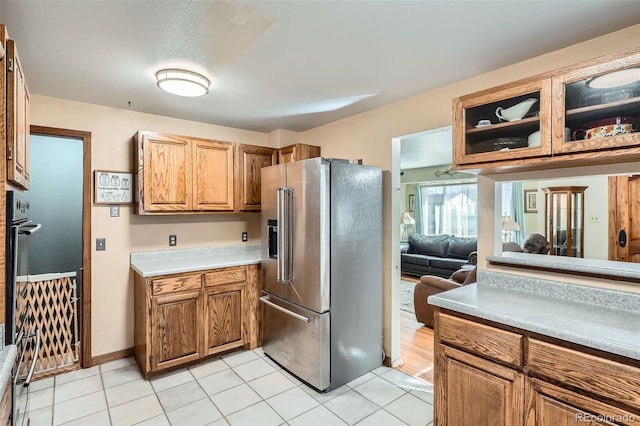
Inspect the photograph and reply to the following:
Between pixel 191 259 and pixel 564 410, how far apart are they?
309 centimetres

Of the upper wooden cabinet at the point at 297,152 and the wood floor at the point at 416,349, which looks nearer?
the wood floor at the point at 416,349

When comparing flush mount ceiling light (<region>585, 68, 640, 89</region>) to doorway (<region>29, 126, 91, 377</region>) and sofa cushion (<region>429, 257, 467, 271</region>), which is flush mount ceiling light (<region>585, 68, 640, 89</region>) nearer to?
doorway (<region>29, 126, 91, 377</region>)

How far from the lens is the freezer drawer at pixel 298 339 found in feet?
8.05

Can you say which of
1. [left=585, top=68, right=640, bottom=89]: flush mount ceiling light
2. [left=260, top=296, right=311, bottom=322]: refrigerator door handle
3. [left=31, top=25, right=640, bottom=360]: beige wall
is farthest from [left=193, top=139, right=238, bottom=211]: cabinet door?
[left=585, top=68, right=640, bottom=89]: flush mount ceiling light

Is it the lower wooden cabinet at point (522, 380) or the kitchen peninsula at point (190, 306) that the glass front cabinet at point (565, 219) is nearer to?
the lower wooden cabinet at point (522, 380)

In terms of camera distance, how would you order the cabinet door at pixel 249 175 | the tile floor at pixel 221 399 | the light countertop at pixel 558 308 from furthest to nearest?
the cabinet door at pixel 249 175 → the tile floor at pixel 221 399 → the light countertop at pixel 558 308

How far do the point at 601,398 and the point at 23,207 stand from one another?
2633 mm

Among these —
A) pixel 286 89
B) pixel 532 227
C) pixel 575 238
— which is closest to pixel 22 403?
pixel 286 89

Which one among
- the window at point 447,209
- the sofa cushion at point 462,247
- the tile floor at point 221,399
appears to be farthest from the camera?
the window at point 447,209

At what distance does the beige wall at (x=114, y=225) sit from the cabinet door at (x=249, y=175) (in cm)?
63

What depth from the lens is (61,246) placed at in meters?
3.44

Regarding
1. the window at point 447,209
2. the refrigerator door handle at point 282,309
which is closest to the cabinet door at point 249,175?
the refrigerator door handle at point 282,309

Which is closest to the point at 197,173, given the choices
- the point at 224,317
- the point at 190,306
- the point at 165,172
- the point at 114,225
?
the point at 165,172

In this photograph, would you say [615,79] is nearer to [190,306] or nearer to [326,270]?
[326,270]
